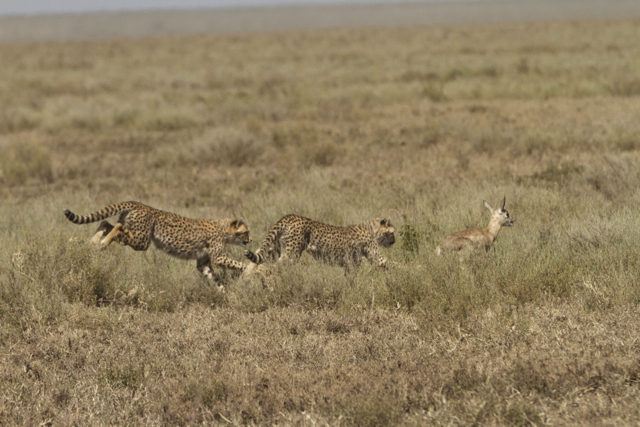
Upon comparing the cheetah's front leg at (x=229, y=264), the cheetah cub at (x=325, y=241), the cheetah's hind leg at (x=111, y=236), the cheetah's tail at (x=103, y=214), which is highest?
the cheetah's tail at (x=103, y=214)

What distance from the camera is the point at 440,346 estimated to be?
238 inches

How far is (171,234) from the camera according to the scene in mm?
8625

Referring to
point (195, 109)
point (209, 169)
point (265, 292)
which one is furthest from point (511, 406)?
point (195, 109)

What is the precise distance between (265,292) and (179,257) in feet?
5.26

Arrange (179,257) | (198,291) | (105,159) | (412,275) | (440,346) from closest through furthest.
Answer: (440,346)
(412,275)
(198,291)
(179,257)
(105,159)

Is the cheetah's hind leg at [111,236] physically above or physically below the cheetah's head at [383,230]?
above

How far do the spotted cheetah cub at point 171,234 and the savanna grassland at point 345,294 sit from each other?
0.72 ft

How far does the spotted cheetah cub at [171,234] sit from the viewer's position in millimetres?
8477

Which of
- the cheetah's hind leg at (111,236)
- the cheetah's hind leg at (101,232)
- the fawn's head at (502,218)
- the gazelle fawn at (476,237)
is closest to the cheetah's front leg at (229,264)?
the cheetah's hind leg at (111,236)

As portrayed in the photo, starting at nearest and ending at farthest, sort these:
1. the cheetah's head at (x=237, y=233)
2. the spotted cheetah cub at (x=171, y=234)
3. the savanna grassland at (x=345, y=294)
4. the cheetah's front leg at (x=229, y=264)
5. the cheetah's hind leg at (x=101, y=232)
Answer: the savanna grassland at (x=345, y=294), the spotted cheetah cub at (x=171, y=234), the cheetah's hind leg at (x=101, y=232), the cheetah's front leg at (x=229, y=264), the cheetah's head at (x=237, y=233)

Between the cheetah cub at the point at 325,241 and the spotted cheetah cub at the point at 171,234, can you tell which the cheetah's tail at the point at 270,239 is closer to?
the cheetah cub at the point at 325,241

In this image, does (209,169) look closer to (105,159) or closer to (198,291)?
(105,159)

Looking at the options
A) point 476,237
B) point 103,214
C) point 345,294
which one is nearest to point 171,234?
point 103,214

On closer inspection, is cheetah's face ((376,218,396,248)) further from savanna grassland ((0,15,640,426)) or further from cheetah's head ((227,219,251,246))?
cheetah's head ((227,219,251,246))
